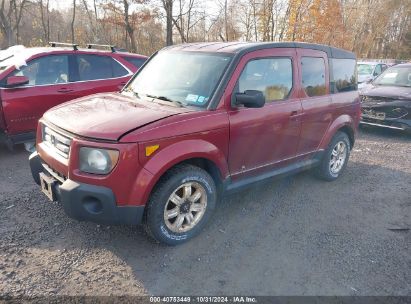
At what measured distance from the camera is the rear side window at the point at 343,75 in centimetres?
468

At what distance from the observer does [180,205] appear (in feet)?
10.6

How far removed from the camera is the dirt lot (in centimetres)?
275

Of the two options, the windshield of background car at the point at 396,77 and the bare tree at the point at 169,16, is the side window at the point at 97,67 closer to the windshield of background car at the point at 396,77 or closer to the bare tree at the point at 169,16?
the windshield of background car at the point at 396,77

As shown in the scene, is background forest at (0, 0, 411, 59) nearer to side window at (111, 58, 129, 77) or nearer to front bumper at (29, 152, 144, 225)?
side window at (111, 58, 129, 77)

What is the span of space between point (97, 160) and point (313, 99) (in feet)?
9.43

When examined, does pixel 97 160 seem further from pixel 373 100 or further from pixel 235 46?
pixel 373 100

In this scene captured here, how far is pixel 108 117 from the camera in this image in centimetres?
300

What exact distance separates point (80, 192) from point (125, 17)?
70.7ft

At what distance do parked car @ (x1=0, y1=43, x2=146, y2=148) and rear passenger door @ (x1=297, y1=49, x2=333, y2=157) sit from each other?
365 cm

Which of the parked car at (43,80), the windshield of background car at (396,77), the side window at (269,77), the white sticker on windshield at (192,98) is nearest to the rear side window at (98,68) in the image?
the parked car at (43,80)

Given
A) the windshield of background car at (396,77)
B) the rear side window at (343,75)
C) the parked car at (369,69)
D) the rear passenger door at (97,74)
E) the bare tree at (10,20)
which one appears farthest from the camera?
the bare tree at (10,20)

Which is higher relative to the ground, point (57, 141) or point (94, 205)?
point (57, 141)

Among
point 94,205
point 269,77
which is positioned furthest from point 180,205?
point 269,77

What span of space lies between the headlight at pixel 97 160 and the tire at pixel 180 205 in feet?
1.64
